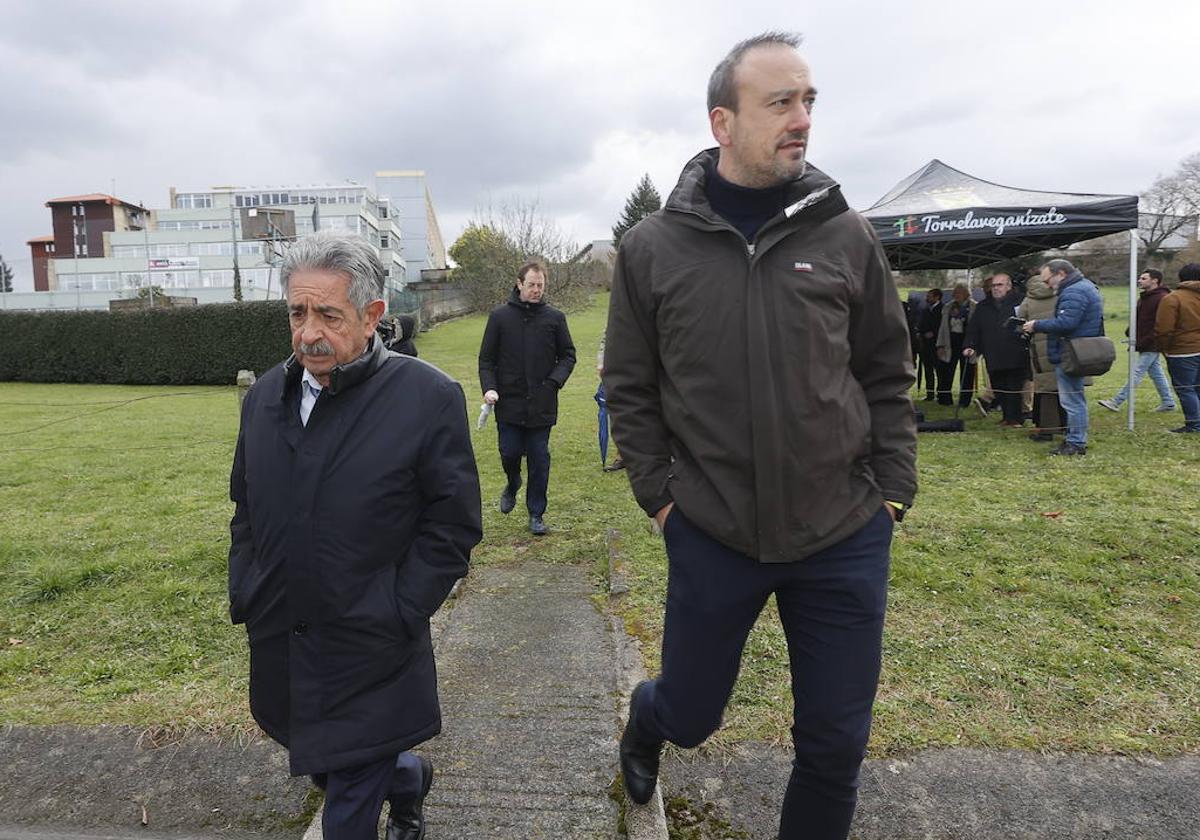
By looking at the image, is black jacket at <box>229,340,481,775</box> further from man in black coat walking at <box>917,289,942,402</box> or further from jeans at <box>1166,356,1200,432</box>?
man in black coat walking at <box>917,289,942,402</box>

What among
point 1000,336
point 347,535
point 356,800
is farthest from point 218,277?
point 356,800

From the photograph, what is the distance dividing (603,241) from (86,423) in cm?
6867

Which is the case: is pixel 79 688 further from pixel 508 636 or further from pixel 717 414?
pixel 717 414

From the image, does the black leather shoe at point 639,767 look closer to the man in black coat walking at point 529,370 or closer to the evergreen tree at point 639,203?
the man in black coat walking at point 529,370

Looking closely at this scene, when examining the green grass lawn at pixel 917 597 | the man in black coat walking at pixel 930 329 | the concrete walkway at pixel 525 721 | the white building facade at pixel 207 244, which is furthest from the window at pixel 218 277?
the concrete walkway at pixel 525 721

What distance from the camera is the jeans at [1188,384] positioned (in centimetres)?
891

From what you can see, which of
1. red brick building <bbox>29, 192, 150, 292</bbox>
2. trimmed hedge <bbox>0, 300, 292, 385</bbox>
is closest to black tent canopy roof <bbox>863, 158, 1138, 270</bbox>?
trimmed hedge <bbox>0, 300, 292, 385</bbox>

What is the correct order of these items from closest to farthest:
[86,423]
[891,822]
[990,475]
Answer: [891,822], [990,475], [86,423]

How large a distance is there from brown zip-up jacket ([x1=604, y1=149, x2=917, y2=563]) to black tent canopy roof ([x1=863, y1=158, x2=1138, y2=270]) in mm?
7335

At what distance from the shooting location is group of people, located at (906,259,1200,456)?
808 centimetres

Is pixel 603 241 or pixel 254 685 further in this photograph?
pixel 603 241

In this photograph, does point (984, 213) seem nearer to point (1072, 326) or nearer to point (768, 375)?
point (1072, 326)

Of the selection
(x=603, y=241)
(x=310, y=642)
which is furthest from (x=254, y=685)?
(x=603, y=241)

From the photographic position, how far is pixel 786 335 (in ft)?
6.27
